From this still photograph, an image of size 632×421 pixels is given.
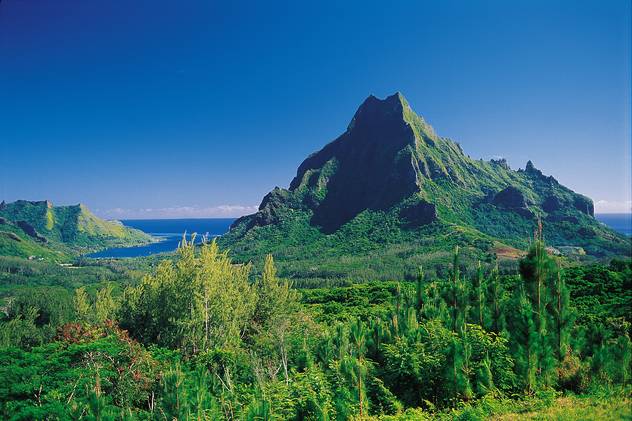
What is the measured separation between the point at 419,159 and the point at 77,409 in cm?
19277

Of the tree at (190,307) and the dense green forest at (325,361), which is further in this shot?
the tree at (190,307)

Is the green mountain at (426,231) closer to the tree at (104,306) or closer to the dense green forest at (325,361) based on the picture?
the tree at (104,306)

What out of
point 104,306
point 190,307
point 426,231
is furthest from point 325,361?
point 426,231

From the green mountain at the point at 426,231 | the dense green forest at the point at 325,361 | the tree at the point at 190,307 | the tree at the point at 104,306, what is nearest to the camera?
the dense green forest at the point at 325,361

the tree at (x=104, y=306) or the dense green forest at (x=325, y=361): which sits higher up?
the dense green forest at (x=325, y=361)

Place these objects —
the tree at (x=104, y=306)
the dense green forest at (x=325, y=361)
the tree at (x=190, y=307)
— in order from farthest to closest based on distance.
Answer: the tree at (x=104, y=306), the tree at (x=190, y=307), the dense green forest at (x=325, y=361)

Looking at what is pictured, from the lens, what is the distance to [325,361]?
2214 centimetres

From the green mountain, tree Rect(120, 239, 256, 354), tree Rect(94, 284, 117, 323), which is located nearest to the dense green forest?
tree Rect(120, 239, 256, 354)

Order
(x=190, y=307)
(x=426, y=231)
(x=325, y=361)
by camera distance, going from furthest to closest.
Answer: (x=426, y=231)
(x=190, y=307)
(x=325, y=361)

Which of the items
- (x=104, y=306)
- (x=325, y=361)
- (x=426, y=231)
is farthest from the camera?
(x=426, y=231)

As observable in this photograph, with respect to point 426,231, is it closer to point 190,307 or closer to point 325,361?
point 190,307

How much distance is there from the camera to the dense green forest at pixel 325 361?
47.1 ft

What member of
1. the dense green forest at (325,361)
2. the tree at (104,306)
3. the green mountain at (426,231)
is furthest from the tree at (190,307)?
the green mountain at (426,231)

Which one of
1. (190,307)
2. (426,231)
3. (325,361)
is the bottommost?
(325,361)
